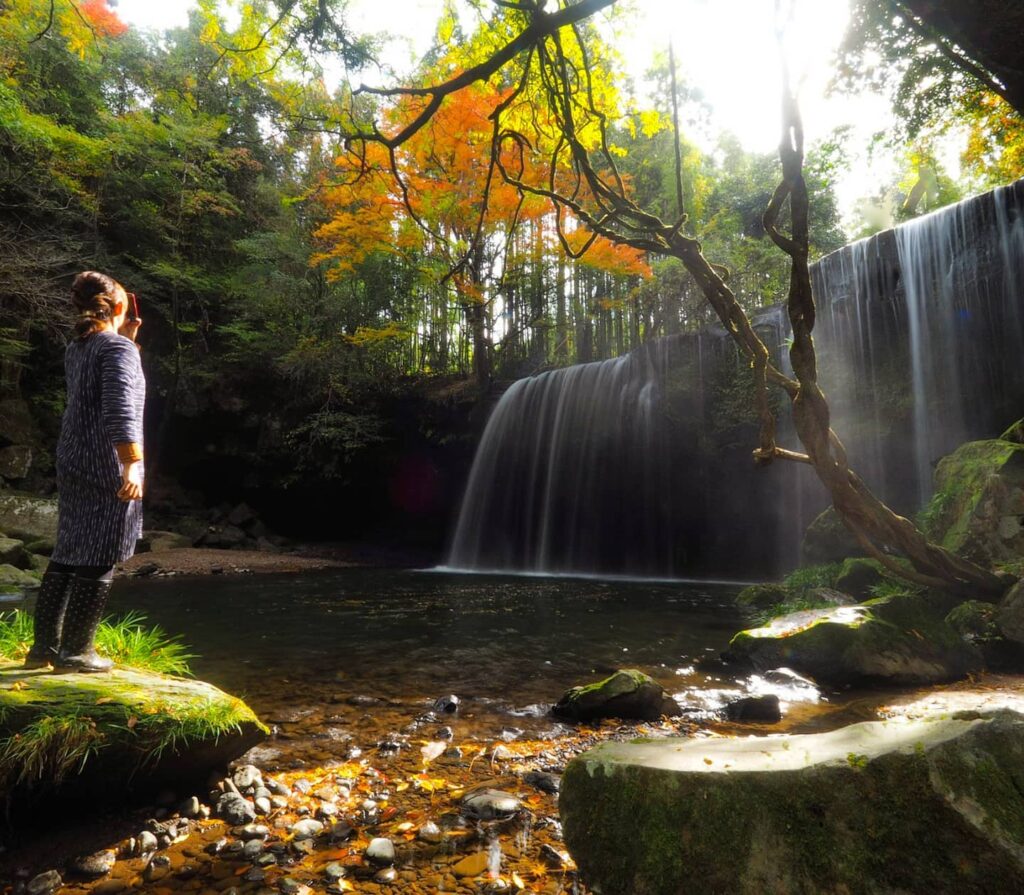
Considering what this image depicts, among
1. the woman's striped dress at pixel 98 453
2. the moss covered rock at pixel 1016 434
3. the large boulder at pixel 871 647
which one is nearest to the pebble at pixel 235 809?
the woman's striped dress at pixel 98 453

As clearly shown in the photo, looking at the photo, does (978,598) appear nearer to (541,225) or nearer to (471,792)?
(471,792)

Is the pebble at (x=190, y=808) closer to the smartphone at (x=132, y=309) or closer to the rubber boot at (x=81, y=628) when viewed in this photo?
the rubber boot at (x=81, y=628)

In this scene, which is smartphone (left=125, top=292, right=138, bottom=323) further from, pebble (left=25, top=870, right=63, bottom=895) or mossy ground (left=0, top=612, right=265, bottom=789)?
pebble (left=25, top=870, right=63, bottom=895)

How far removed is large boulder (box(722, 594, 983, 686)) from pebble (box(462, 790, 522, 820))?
3.04 meters

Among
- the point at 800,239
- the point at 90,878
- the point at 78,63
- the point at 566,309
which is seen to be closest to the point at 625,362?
the point at 566,309

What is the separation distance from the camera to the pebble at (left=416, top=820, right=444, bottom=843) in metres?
2.00

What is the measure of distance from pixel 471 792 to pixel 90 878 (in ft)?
4.34

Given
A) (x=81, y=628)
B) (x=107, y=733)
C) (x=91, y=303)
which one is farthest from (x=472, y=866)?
(x=91, y=303)

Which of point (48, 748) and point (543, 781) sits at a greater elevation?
point (48, 748)

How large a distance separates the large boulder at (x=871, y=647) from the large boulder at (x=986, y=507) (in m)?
1.53

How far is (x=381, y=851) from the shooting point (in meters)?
1.90

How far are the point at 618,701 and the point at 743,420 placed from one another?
33.2 feet

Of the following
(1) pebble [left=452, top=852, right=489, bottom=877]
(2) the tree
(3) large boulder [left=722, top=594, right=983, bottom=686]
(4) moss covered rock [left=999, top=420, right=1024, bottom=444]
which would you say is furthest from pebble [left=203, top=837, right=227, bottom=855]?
(4) moss covered rock [left=999, top=420, right=1024, bottom=444]

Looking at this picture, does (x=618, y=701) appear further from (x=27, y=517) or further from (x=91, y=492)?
(x=27, y=517)
